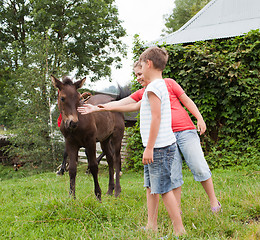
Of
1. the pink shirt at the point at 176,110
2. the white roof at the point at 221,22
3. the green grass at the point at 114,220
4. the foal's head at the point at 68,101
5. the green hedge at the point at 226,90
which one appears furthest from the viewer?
the white roof at the point at 221,22

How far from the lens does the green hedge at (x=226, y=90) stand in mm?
6734

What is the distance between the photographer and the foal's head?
11.3 ft

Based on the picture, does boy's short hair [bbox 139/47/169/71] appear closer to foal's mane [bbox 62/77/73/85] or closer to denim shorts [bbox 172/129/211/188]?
denim shorts [bbox 172/129/211/188]

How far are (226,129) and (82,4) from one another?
1307 cm

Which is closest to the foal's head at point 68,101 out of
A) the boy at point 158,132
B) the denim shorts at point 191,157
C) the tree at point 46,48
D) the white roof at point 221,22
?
the boy at point 158,132

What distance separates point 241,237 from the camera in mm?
2441

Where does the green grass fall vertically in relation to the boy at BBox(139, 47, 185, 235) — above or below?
below

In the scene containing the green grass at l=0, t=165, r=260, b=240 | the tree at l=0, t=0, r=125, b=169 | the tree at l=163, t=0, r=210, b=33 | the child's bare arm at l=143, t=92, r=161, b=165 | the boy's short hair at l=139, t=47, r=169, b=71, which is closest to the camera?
the child's bare arm at l=143, t=92, r=161, b=165

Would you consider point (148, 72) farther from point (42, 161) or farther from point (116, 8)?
point (116, 8)

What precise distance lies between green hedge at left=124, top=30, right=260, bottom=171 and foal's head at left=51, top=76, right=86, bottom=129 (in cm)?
445

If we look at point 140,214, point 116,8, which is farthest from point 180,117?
point 116,8

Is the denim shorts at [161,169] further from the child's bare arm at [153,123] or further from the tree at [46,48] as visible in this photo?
the tree at [46,48]

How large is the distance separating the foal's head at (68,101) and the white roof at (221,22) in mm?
5070

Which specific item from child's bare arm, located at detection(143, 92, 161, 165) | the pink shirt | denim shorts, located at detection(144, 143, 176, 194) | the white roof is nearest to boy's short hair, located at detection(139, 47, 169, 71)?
child's bare arm, located at detection(143, 92, 161, 165)
